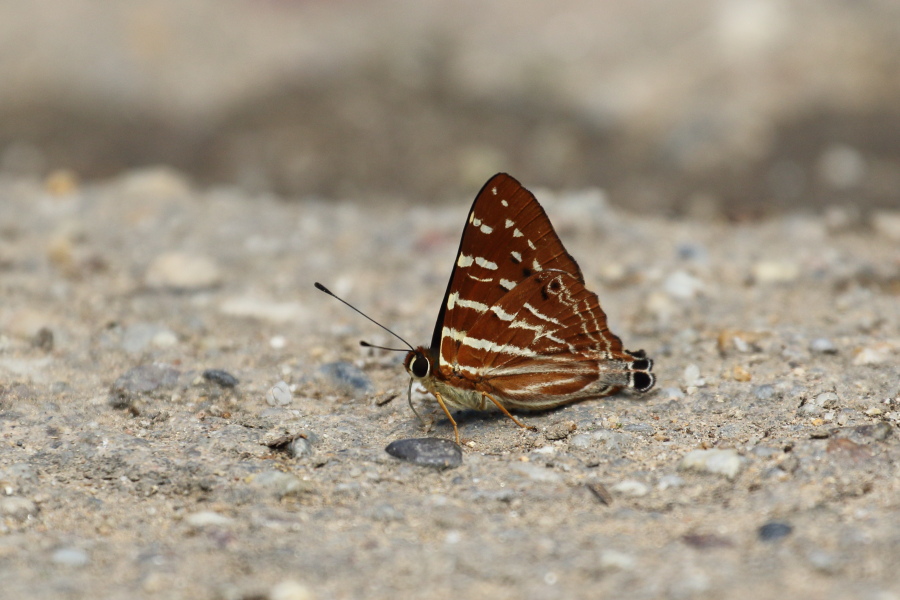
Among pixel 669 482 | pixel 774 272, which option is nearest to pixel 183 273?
pixel 669 482

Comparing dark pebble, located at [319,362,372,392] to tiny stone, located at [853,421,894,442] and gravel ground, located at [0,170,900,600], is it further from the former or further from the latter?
tiny stone, located at [853,421,894,442]

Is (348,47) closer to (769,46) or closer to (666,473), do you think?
(769,46)

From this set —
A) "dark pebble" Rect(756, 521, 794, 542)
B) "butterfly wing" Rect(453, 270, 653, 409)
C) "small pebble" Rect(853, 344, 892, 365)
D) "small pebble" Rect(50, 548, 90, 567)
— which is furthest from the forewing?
"small pebble" Rect(50, 548, 90, 567)

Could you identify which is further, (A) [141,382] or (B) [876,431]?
(A) [141,382]

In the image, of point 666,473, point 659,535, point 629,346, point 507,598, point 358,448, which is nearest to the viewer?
point 507,598

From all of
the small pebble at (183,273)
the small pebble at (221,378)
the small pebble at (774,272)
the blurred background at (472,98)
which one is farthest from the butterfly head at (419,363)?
the blurred background at (472,98)

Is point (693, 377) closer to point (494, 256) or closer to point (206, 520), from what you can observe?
point (494, 256)

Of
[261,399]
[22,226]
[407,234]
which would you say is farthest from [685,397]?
[22,226]
